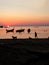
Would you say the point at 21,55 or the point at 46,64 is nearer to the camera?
the point at 46,64

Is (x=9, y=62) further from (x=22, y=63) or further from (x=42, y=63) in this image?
(x=42, y=63)

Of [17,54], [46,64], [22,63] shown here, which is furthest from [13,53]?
[46,64]

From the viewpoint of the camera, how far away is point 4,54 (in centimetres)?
1456

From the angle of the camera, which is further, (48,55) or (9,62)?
(48,55)

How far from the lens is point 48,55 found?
13.8m

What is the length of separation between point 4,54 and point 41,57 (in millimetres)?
3014

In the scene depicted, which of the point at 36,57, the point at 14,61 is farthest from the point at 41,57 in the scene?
the point at 14,61

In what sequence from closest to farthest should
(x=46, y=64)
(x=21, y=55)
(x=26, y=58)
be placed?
(x=46, y=64) < (x=26, y=58) < (x=21, y=55)

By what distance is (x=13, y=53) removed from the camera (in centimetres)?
1474

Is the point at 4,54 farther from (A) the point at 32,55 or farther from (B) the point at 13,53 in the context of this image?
(A) the point at 32,55

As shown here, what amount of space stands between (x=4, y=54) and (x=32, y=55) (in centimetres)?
231

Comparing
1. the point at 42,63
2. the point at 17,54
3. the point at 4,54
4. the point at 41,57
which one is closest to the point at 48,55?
the point at 41,57

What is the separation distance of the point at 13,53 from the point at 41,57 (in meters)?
2.40

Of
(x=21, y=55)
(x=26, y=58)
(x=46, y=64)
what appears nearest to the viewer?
(x=46, y=64)
